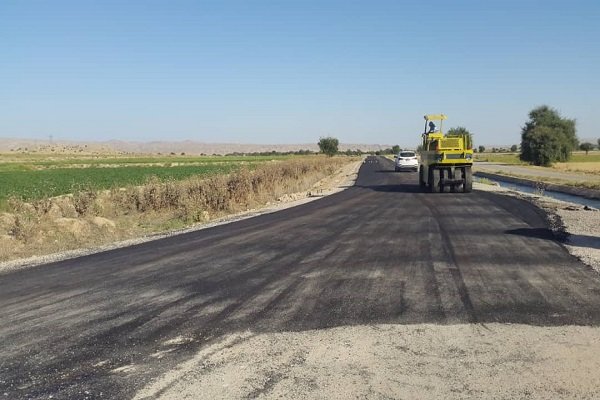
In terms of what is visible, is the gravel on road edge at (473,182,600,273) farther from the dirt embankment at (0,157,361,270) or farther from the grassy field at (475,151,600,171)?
the grassy field at (475,151,600,171)

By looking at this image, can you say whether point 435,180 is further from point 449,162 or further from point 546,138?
point 546,138

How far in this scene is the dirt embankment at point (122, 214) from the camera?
14.6 meters

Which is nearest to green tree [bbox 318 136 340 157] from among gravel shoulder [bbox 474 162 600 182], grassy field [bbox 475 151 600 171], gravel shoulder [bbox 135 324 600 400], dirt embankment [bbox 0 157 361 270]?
grassy field [bbox 475 151 600 171]

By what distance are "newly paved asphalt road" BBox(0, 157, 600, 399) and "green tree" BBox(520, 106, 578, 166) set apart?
68.9 meters

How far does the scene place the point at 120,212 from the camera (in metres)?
22.7

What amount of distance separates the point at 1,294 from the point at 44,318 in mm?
2113

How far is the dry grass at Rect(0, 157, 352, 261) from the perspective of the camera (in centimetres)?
1547

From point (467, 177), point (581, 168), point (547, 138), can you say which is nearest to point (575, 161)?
point (547, 138)

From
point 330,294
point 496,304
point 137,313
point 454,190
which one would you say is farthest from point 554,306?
point 454,190

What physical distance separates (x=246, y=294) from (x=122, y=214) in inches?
617

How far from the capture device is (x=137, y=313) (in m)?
7.31

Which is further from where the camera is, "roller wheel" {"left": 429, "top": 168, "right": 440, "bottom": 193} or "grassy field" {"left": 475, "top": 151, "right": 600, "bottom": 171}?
"grassy field" {"left": 475, "top": 151, "right": 600, "bottom": 171}

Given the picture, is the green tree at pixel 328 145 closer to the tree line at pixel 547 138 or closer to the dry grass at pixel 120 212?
the tree line at pixel 547 138

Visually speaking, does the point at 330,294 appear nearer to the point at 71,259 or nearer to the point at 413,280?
the point at 413,280
